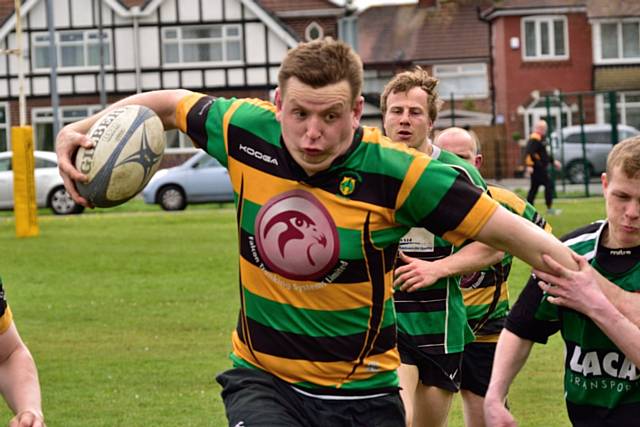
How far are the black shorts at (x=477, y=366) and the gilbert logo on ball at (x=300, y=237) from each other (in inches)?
135

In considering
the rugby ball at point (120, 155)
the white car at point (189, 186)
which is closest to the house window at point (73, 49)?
the white car at point (189, 186)

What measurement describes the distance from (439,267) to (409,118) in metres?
0.97

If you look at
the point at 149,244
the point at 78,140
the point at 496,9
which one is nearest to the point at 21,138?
the point at 149,244

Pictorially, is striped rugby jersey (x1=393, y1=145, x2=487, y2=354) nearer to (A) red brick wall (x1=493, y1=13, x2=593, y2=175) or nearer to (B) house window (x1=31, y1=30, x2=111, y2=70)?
(B) house window (x1=31, y1=30, x2=111, y2=70)

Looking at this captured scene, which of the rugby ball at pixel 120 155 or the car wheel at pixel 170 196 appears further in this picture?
the car wheel at pixel 170 196

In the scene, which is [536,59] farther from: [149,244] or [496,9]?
[149,244]

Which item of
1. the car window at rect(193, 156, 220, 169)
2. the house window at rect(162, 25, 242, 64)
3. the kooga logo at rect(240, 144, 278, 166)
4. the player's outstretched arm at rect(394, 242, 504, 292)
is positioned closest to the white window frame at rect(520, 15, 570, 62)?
the house window at rect(162, 25, 242, 64)

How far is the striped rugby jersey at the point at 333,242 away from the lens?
5.35 metres

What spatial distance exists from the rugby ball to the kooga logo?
42 cm

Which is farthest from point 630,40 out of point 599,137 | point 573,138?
point 573,138

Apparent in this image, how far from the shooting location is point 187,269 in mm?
21062

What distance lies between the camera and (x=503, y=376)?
221 inches

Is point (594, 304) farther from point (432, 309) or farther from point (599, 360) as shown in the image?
point (432, 309)

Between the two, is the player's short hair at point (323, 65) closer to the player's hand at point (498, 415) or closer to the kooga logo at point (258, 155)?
the kooga logo at point (258, 155)
